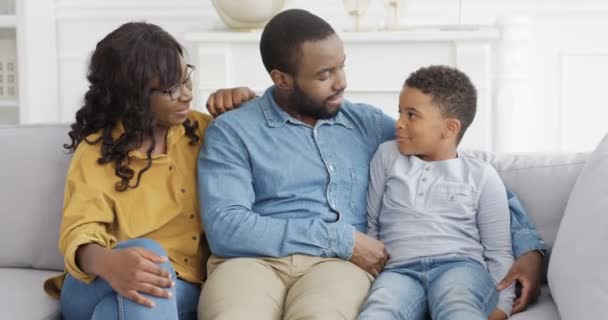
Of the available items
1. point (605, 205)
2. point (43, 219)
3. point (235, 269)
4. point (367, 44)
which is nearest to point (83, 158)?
point (43, 219)

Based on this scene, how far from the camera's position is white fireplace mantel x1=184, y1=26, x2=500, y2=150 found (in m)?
3.04

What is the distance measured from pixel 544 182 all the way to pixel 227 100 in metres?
0.70

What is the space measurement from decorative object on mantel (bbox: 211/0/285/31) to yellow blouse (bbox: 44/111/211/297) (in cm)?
134

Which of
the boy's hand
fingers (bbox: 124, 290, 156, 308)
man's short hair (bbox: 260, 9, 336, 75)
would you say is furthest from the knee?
the boy's hand

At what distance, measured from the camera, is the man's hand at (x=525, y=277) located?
1676 millimetres

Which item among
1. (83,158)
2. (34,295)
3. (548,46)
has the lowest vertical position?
(34,295)

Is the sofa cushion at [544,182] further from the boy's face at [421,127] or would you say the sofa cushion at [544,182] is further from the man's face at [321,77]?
the man's face at [321,77]

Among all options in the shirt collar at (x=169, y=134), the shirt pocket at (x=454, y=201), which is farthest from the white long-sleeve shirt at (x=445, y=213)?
the shirt collar at (x=169, y=134)

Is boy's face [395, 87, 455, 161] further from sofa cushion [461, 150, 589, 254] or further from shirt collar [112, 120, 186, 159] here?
shirt collar [112, 120, 186, 159]

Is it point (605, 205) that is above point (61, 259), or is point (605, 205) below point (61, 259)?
above

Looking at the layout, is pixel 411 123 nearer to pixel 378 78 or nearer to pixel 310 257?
pixel 310 257

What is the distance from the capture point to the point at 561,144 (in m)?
3.49

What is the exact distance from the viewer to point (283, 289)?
1.70 metres

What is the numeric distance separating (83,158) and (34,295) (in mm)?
296
